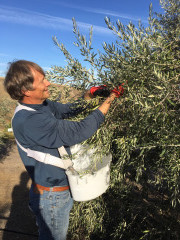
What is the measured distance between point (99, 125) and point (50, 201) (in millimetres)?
1127

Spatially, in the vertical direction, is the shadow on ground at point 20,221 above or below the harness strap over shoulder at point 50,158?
below

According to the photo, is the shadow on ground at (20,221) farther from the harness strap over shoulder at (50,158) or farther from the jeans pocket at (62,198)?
the harness strap over shoulder at (50,158)

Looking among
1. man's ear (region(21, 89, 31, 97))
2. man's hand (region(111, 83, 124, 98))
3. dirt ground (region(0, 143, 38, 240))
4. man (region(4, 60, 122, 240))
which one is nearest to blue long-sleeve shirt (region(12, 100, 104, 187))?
man (region(4, 60, 122, 240))

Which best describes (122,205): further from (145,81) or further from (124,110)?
(145,81)

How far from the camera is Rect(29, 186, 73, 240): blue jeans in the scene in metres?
2.29

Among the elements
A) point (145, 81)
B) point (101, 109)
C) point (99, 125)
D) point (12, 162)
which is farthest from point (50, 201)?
point (12, 162)

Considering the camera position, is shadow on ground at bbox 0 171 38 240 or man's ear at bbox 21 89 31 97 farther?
shadow on ground at bbox 0 171 38 240

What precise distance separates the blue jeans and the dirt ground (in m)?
2.53

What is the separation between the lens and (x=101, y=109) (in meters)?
1.81

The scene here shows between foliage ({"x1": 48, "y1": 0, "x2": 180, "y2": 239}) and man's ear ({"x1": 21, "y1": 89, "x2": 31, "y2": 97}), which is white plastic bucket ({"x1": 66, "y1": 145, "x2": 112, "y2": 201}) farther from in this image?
man's ear ({"x1": 21, "y1": 89, "x2": 31, "y2": 97})

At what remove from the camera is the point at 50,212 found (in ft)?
7.56

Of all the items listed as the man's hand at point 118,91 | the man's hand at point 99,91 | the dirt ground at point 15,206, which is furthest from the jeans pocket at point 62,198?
the dirt ground at point 15,206

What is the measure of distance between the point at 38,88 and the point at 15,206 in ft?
15.7

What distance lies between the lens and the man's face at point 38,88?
7.11 ft
